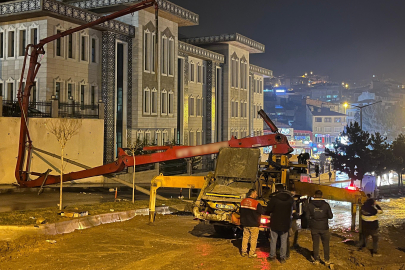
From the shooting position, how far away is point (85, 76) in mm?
30688

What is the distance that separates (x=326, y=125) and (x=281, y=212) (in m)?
103

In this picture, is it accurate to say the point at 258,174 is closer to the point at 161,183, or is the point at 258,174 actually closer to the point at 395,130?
the point at 161,183

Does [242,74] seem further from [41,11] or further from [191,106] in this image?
[41,11]

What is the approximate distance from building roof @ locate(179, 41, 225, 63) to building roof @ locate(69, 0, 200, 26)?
2.37 metres

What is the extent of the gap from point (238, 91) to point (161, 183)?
38.3 metres

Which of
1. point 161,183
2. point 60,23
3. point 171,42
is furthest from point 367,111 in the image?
point 161,183

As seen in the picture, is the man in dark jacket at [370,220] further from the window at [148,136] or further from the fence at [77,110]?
the window at [148,136]

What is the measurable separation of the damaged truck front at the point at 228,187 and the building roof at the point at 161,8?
21.5 metres

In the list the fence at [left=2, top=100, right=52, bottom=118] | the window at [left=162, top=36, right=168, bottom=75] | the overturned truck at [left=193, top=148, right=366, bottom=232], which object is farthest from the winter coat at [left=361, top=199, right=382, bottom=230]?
the window at [left=162, top=36, right=168, bottom=75]

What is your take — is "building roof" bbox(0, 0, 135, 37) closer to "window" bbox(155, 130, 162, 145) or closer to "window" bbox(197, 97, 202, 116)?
"window" bbox(155, 130, 162, 145)

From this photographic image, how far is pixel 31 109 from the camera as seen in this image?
2658cm

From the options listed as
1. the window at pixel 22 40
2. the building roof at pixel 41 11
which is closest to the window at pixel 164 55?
the building roof at pixel 41 11

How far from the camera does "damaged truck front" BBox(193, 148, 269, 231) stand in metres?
11.1

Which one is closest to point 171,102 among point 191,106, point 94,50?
point 191,106
